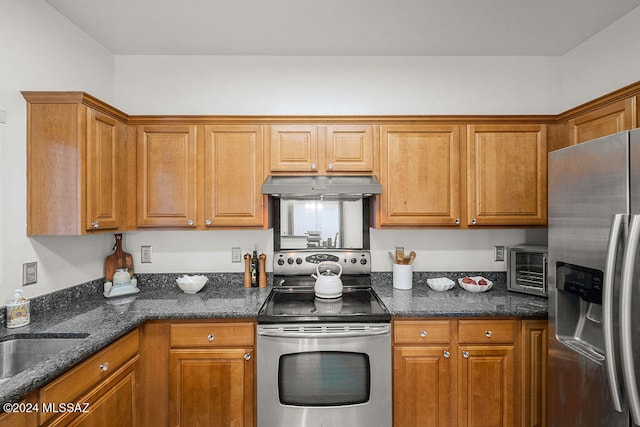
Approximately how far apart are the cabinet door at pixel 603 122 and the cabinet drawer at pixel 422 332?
1.44 metres

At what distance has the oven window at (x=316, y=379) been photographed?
1932 mm

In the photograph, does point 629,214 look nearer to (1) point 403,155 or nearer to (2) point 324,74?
(1) point 403,155

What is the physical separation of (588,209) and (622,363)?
2.06ft

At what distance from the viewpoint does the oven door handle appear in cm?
193

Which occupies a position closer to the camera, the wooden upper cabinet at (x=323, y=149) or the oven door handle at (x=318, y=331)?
the oven door handle at (x=318, y=331)

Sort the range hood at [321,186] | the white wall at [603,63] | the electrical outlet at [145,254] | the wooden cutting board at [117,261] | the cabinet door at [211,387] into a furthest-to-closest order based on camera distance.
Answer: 1. the electrical outlet at [145,254]
2. the wooden cutting board at [117,261]
3. the range hood at [321,186]
4. the white wall at [603,63]
5. the cabinet door at [211,387]

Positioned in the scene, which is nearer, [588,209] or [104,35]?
[588,209]

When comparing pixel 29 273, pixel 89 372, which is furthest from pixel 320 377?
pixel 29 273

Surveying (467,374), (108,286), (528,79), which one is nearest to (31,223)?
(108,286)

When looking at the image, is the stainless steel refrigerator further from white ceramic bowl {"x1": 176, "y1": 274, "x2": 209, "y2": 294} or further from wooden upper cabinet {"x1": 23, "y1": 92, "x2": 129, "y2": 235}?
wooden upper cabinet {"x1": 23, "y1": 92, "x2": 129, "y2": 235}

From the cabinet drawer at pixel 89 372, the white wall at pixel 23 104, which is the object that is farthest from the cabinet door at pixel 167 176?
the cabinet drawer at pixel 89 372

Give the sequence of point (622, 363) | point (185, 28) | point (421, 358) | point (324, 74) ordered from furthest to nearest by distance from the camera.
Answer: point (324, 74), point (185, 28), point (421, 358), point (622, 363)

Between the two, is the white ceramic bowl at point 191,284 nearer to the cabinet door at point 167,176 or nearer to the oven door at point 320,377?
the cabinet door at point 167,176

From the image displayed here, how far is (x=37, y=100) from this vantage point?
72.0 inches
